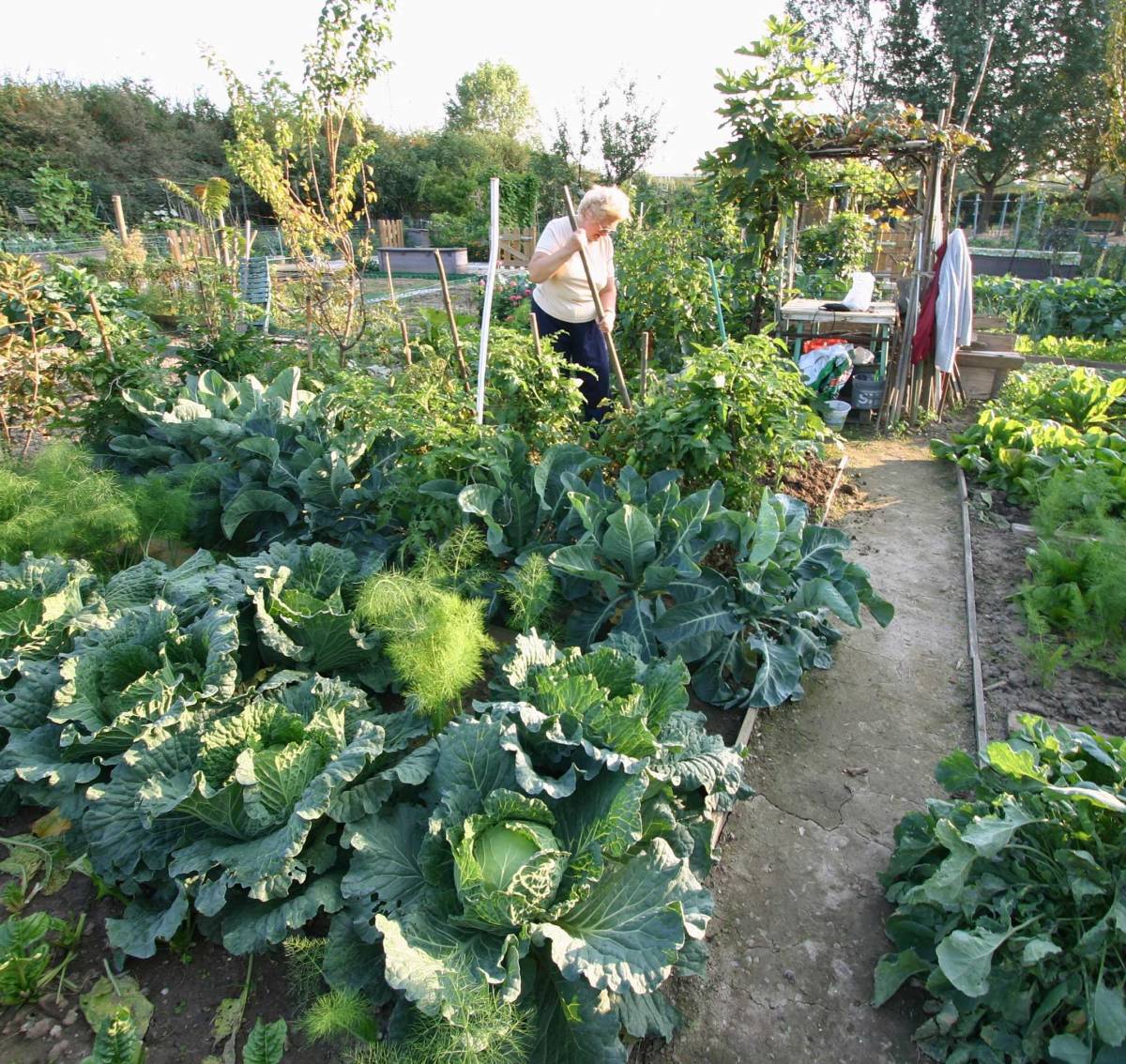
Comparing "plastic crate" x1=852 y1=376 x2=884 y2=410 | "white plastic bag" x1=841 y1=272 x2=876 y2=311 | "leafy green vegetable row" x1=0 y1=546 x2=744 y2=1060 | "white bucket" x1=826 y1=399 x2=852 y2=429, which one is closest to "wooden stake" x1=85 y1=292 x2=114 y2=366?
"leafy green vegetable row" x1=0 y1=546 x2=744 y2=1060

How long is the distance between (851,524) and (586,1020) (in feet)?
12.5

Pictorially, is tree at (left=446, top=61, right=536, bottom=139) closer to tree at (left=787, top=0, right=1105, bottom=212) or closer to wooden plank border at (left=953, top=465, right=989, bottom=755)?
tree at (left=787, top=0, right=1105, bottom=212)

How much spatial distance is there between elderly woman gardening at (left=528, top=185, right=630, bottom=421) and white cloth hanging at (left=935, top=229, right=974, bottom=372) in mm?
3357

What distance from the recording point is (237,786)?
205 cm

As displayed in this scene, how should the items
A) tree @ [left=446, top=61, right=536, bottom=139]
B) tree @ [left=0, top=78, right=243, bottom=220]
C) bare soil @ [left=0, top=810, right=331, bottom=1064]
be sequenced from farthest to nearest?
tree @ [left=446, top=61, right=536, bottom=139], tree @ [left=0, top=78, right=243, bottom=220], bare soil @ [left=0, top=810, right=331, bottom=1064]

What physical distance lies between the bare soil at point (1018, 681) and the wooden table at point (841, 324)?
3.24 meters

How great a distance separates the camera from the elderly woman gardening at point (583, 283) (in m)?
4.26

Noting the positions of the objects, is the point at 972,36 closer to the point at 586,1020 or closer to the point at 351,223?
the point at 351,223

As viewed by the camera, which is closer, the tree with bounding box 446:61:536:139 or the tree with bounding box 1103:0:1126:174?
the tree with bounding box 1103:0:1126:174

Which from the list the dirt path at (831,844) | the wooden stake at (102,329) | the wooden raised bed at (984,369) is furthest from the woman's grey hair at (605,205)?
the wooden raised bed at (984,369)

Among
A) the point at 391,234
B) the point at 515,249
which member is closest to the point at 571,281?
the point at 515,249

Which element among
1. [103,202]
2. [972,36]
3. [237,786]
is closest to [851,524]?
[237,786]

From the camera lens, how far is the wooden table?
21.8ft

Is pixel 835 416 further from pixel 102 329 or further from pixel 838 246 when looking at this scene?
pixel 102 329
